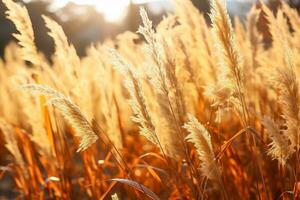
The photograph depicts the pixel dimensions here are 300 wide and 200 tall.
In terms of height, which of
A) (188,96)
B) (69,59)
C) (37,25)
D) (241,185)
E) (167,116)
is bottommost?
(241,185)

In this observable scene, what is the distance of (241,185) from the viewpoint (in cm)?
246

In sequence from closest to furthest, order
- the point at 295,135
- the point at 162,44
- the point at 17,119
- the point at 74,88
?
the point at 295,135, the point at 162,44, the point at 74,88, the point at 17,119

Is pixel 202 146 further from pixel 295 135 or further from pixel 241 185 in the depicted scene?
pixel 241 185

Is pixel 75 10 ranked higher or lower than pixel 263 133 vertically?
higher

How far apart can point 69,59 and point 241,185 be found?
998 mm

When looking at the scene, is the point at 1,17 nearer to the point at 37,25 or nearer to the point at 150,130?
the point at 37,25

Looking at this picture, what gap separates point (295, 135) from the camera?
1.68 m

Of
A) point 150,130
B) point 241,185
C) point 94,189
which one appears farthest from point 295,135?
point 94,189

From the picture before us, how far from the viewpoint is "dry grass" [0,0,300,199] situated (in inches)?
65.2

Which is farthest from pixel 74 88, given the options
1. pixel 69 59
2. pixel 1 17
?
pixel 1 17

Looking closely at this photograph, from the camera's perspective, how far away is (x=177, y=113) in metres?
A: 1.94

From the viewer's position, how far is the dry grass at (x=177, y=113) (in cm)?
166

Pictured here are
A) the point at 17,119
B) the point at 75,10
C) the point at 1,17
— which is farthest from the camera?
the point at 75,10

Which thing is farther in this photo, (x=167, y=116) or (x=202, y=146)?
(x=167, y=116)
